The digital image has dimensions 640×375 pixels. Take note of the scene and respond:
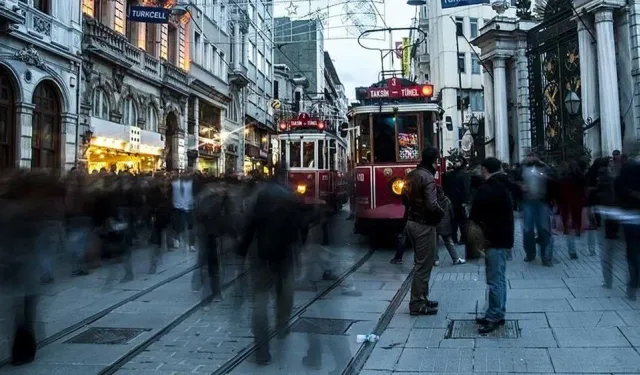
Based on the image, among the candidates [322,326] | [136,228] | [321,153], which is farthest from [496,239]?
[321,153]

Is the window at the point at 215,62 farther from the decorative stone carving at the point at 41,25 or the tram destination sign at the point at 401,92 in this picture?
the tram destination sign at the point at 401,92

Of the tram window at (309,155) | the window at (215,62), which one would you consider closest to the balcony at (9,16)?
the tram window at (309,155)

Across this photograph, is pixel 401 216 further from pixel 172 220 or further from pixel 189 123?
pixel 189 123

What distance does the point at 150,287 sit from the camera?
9641 millimetres

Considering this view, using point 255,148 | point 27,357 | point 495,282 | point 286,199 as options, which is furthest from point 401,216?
point 255,148

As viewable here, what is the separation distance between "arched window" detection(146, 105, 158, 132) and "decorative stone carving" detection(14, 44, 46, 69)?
27.5ft

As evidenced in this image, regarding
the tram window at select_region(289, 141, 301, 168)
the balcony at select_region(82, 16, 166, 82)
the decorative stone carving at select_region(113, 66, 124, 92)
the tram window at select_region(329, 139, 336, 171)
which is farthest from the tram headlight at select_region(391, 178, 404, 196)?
the decorative stone carving at select_region(113, 66, 124, 92)

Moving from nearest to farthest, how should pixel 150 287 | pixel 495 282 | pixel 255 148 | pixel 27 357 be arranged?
pixel 27 357 < pixel 495 282 < pixel 150 287 < pixel 255 148

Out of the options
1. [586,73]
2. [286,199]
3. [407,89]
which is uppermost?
[586,73]

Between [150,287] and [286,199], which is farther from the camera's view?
[150,287]

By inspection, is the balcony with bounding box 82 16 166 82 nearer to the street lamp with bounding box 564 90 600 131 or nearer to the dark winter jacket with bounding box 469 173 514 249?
the street lamp with bounding box 564 90 600 131

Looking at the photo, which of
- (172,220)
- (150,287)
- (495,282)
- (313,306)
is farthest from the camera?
(172,220)

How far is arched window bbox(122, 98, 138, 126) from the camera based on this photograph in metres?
24.4

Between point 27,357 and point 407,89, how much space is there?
34.0ft
